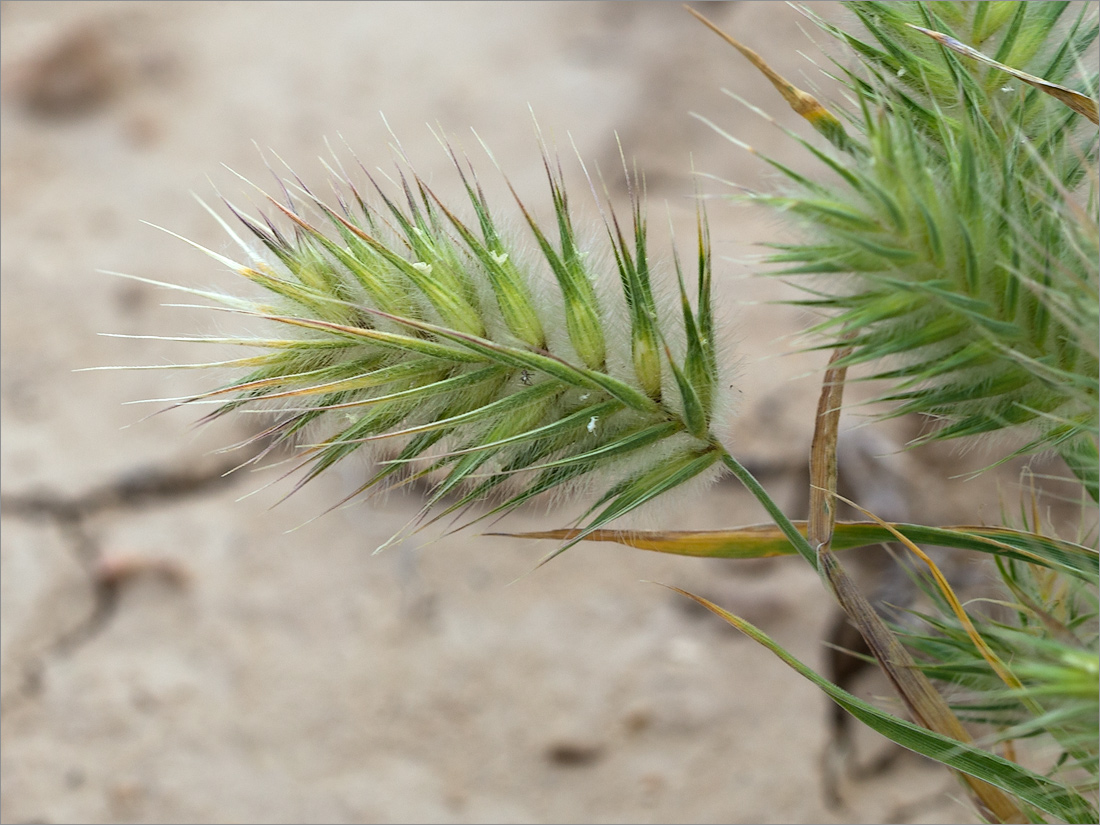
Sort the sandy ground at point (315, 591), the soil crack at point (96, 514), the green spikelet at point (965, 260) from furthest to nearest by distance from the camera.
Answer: the soil crack at point (96, 514), the sandy ground at point (315, 591), the green spikelet at point (965, 260)

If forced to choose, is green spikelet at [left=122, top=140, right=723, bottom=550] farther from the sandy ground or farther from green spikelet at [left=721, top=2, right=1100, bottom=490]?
the sandy ground

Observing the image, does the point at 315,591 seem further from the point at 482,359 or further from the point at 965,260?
the point at 965,260

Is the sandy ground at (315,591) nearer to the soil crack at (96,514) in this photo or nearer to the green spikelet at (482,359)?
the soil crack at (96,514)

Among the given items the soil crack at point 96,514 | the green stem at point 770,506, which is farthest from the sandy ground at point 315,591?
the green stem at point 770,506

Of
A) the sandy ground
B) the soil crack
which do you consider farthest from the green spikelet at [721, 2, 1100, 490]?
the soil crack

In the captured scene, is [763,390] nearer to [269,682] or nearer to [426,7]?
[269,682]

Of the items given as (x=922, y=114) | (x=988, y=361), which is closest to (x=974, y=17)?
(x=922, y=114)

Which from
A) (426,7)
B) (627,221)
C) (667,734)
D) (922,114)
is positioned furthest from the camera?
(426,7)

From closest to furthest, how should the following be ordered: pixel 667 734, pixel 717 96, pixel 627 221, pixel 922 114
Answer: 1. pixel 922 114
2. pixel 667 734
3. pixel 627 221
4. pixel 717 96
